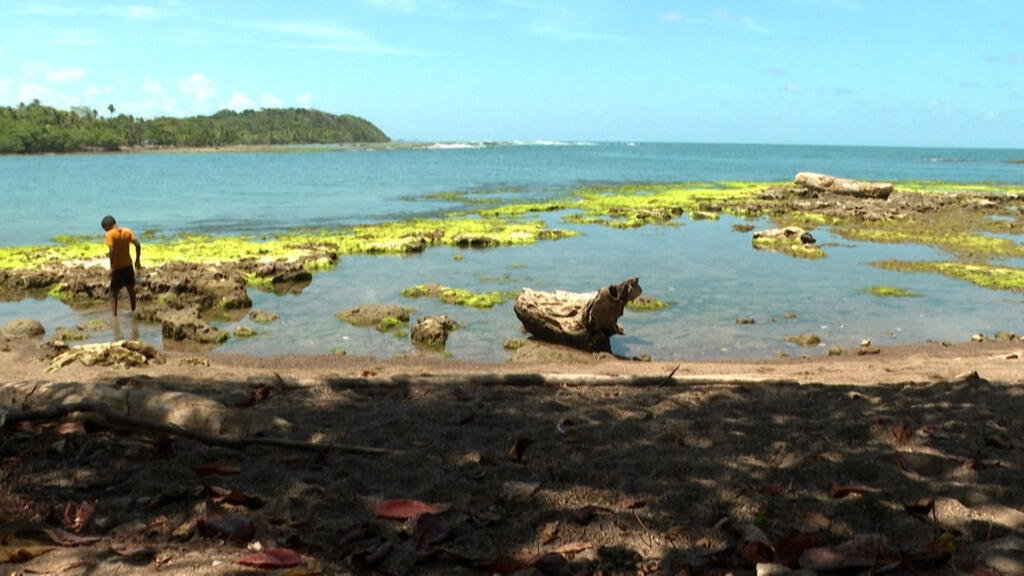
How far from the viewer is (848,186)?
39094 millimetres

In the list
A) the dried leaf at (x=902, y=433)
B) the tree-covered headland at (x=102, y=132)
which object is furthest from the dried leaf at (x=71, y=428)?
the tree-covered headland at (x=102, y=132)

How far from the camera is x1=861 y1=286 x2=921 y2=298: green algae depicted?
1547cm

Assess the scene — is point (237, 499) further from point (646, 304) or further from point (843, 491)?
point (646, 304)

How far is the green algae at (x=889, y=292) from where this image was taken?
50.8 ft

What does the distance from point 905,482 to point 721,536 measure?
1.31 meters

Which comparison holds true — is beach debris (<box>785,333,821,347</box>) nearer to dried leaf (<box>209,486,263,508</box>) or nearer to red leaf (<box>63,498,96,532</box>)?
dried leaf (<box>209,486,263,508</box>)

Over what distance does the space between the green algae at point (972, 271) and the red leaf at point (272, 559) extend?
17152 mm

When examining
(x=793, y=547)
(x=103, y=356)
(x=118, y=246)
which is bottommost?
(x=103, y=356)

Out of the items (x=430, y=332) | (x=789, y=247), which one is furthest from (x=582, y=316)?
(x=789, y=247)

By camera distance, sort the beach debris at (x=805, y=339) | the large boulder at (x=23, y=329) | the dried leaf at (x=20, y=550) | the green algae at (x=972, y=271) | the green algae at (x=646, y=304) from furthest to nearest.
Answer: the green algae at (x=972, y=271), the green algae at (x=646, y=304), the beach debris at (x=805, y=339), the large boulder at (x=23, y=329), the dried leaf at (x=20, y=550)

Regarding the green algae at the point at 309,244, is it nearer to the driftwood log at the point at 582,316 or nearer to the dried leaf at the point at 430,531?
the driftwood log at the point at 582,316

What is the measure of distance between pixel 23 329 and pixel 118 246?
198cm

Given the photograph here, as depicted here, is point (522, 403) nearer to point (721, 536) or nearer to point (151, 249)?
point (721, 536)

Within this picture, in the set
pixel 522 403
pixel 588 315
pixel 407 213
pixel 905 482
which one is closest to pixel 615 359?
pixel 588 315
